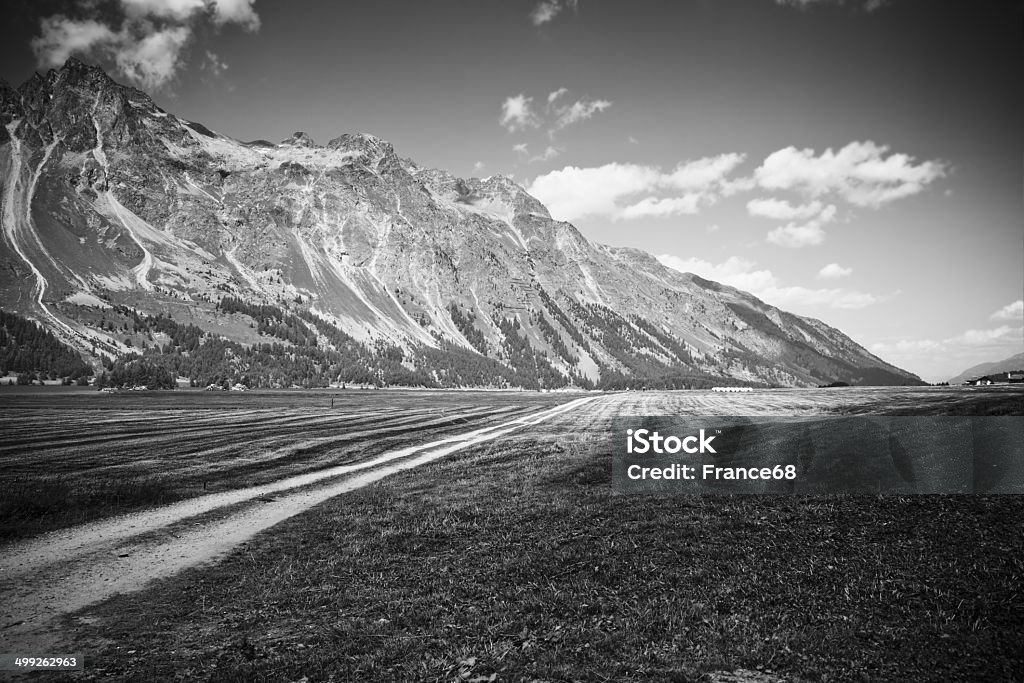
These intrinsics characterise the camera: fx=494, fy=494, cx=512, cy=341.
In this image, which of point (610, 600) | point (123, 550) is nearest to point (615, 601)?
point (610, 600)

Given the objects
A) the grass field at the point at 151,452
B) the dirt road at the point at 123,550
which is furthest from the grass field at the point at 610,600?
the grass field at the point at 151,452

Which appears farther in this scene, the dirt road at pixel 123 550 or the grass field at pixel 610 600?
the dirt road at pixel 123 550

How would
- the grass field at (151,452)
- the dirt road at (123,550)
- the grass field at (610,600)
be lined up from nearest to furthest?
the grass field at (610,600)
the dirt road at (123,550)
the grass field at (151,452)

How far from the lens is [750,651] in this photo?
768 centimetres

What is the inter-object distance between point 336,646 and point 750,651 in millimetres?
7013

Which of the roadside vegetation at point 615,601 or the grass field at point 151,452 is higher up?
the roadside vegetation at point 615,601

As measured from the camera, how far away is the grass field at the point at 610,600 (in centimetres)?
762

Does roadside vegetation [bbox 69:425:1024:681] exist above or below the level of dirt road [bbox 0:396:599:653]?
above

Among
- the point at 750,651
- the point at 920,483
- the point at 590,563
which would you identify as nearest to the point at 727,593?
the point at 750,651

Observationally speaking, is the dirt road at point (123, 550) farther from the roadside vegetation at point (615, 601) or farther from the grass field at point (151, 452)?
the grass field at point (151, 452)

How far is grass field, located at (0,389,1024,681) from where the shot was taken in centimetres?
762

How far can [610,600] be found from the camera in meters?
9.80

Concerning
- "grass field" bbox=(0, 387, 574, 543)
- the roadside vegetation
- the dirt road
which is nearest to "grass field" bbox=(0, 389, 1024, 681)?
the roadside vegetation

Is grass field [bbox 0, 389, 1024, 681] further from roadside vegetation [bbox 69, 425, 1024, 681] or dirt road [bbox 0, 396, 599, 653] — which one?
dirt road [bbox 0, 396, 599, 653]
